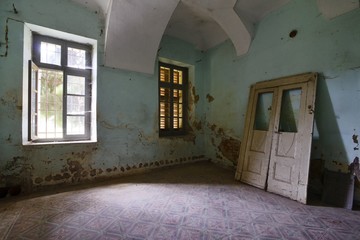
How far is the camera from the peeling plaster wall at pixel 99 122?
2.54 m

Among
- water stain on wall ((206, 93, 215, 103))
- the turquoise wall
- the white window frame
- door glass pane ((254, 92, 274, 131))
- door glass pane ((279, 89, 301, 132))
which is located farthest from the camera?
water stain on wall ((206, 93, 215, 103))

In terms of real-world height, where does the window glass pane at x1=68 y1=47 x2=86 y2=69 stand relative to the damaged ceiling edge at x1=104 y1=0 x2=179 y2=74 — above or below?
below

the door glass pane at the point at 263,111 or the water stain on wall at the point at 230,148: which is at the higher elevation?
the door glass pane at the point at 263,111

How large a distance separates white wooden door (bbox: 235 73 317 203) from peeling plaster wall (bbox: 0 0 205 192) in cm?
161

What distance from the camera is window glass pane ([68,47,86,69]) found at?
10.5 ft

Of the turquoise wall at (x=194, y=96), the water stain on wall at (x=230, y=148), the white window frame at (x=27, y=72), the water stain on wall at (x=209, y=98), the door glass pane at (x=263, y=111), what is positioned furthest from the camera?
the water stain on wall at (x=209, y=98)

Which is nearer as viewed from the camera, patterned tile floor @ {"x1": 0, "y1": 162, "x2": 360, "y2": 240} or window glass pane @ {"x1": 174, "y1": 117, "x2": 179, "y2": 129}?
patterned tile floor @ {"x1": 0, "y1": 162, "x2": 360, "y2": 240}

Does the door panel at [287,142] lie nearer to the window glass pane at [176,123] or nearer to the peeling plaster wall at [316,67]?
the peeling plaster wall at [316,67]

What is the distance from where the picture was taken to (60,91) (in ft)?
10.3

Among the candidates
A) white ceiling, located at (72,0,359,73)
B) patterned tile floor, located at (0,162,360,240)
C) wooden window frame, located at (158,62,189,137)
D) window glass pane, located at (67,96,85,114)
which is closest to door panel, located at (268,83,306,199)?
patterned tile floor, located at (0,162,360,240)

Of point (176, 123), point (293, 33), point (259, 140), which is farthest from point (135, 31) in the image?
point (259, 140)

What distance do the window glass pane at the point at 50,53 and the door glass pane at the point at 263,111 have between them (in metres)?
3.80

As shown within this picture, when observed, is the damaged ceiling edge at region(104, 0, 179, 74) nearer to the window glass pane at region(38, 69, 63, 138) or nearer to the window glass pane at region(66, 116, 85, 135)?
the window glass pane at region(38, 69, 63, 138)

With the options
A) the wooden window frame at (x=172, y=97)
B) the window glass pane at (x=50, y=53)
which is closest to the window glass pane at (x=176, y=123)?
the wooden window frame at (x=172, y=97)
